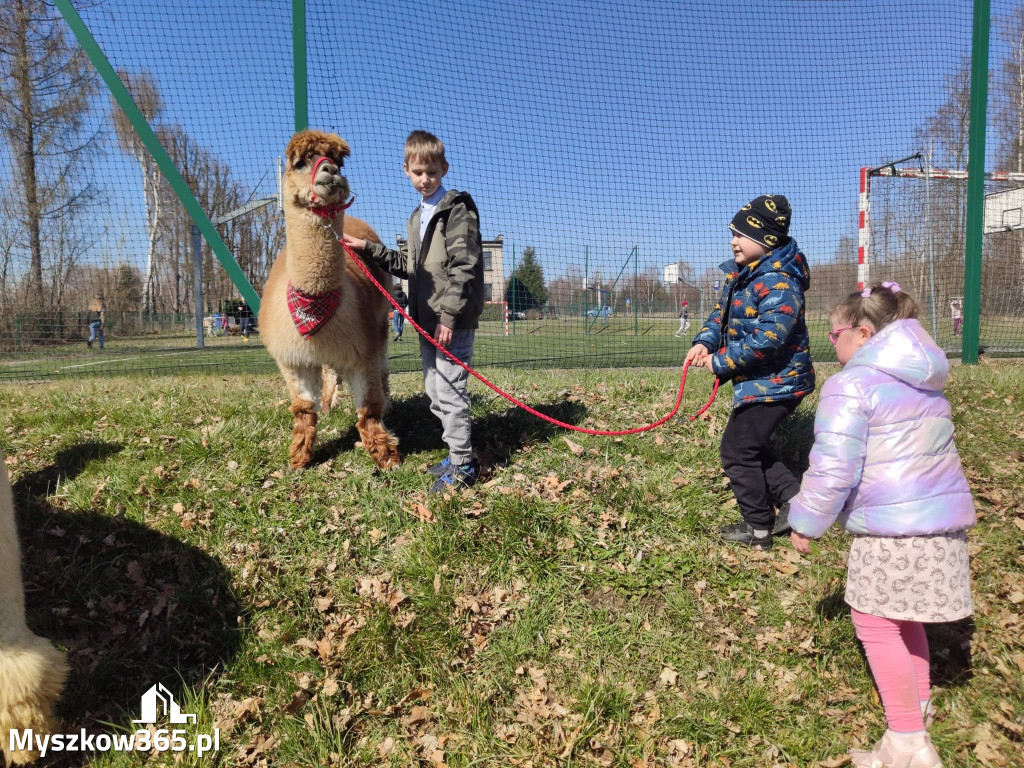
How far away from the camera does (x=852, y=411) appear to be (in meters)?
2.35

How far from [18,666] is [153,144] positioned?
16.7 ft

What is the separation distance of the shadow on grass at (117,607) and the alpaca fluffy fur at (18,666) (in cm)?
40

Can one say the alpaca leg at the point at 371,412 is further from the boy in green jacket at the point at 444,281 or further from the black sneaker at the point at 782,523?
the black sneaker at the point at 782,523

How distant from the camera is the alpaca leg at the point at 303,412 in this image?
13.1 ft

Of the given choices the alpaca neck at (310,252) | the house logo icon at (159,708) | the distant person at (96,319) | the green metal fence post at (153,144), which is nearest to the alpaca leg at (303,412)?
the alpaca neck at (310,252)

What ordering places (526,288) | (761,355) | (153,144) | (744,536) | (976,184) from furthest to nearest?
(526,288)
(976,184)
(153,144)
(744,536)
(761,355)

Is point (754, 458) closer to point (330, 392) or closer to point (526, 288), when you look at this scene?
point (330, 392)

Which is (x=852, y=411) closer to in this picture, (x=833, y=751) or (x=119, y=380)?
(x=833, y=751)

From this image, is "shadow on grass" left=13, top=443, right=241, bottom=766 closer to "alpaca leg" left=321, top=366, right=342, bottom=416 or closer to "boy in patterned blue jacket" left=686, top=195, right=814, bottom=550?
"alpaca leg" left=321, top=366, right=342, bottom=416

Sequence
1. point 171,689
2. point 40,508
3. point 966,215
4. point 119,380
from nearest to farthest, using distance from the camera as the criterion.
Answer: point 171,689
point 40,508
point 119,380
point 966,215

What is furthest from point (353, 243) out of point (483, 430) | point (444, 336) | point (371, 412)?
point (483, 430)

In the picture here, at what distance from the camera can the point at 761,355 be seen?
3.28 meters

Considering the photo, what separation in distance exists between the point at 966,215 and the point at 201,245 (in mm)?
12064

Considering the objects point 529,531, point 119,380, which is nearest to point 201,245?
point 119,380
